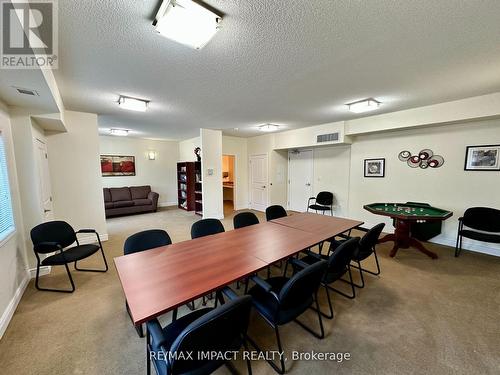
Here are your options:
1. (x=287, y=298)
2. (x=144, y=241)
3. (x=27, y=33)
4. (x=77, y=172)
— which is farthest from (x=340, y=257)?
(x=77, y=172)

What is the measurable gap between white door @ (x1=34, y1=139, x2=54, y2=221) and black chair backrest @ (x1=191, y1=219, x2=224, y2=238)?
7.26 ft

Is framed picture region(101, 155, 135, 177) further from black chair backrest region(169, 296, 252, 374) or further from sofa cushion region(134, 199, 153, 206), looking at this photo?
black chair backrest region(169, 296, 252, 374)

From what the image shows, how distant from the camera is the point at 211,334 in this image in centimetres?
109

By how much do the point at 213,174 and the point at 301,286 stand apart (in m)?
4.66

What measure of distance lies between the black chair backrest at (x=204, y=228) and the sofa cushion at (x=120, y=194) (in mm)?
5160

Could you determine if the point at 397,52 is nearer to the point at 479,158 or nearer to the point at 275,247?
the point at 275,247

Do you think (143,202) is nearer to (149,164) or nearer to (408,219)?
(149,164)

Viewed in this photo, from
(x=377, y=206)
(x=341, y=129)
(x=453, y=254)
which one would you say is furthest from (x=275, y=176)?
(x=453, y=254)

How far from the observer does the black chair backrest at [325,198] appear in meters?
5.57

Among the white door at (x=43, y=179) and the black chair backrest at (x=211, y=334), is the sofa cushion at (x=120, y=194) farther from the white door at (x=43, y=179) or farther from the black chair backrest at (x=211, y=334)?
the black chair backrest at (x=211, y=334)

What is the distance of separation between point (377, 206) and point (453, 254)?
4.33ft

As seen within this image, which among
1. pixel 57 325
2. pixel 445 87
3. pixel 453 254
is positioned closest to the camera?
pixel 57 325

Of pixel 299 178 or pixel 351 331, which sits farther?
pixel 299 178

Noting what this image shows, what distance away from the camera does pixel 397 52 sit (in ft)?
6.52
